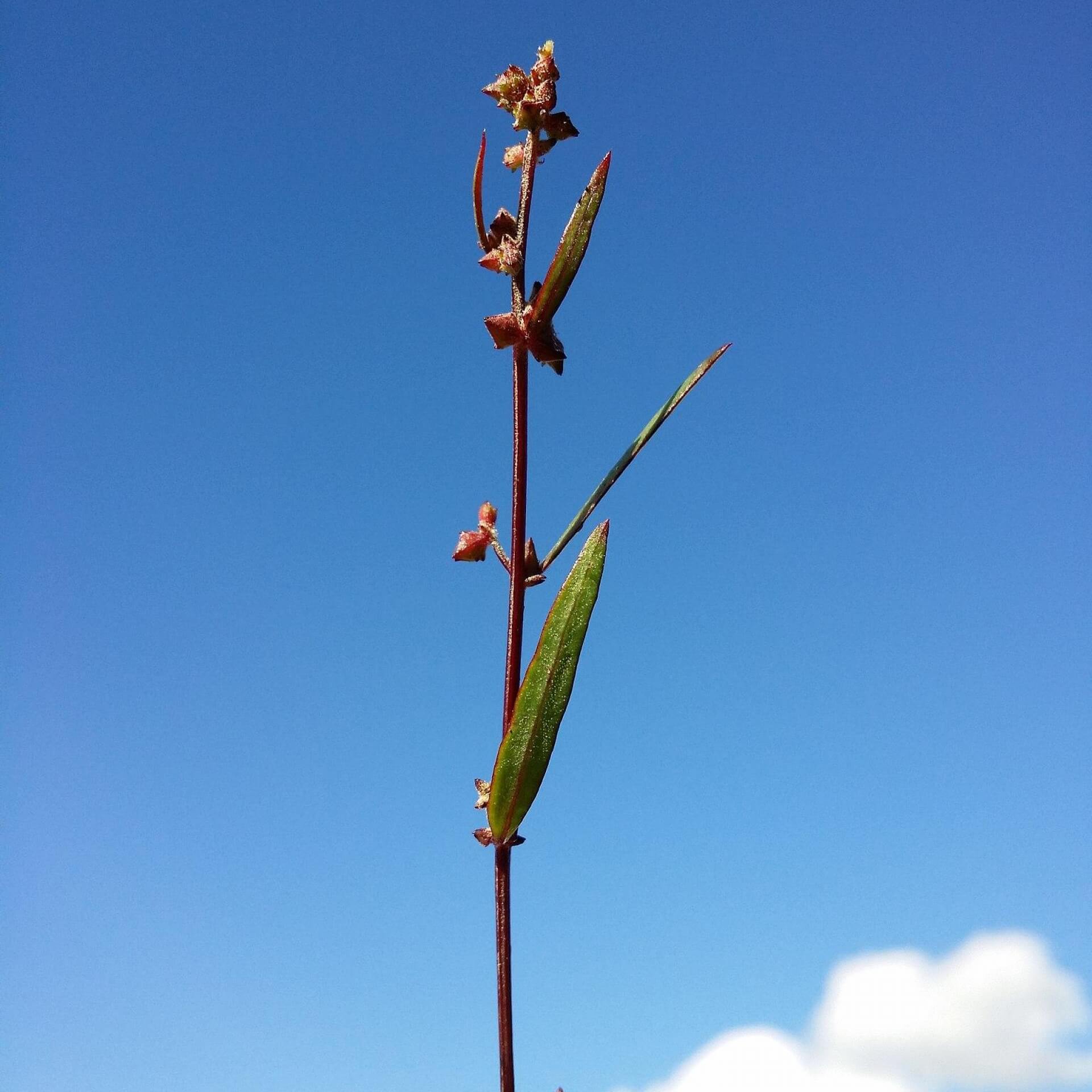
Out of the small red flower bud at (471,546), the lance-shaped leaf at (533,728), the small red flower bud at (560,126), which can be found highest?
the small red flower bud at (560,126)

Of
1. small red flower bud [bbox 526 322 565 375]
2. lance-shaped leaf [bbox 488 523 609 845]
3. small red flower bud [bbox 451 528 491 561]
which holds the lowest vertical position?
lance-shaped leaf [bbox 488 523 609 845]

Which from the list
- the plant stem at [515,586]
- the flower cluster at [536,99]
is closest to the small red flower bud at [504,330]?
the plant stem at [515,586]

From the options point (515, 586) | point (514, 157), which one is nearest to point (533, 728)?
point (515, 586)

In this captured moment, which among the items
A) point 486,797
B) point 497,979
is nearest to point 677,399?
point 486,797

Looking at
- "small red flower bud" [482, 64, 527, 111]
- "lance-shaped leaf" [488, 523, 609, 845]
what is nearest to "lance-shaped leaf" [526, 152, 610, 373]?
"small red flower bud" [482, 64, 527, 111]

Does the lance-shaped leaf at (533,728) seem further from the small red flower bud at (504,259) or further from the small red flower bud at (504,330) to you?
the small red flower bud at (504,259)

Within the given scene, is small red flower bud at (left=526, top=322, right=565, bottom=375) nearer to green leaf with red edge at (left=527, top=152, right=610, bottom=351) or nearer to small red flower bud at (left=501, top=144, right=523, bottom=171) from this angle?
green leaf with red edge at (left=527, top=152, right=610, bottom=351)

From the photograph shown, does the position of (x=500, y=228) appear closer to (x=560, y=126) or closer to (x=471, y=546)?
(x=560, y=126)

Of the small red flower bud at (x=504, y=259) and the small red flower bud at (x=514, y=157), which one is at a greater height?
the small red flower bud at (x=514, y=157)
